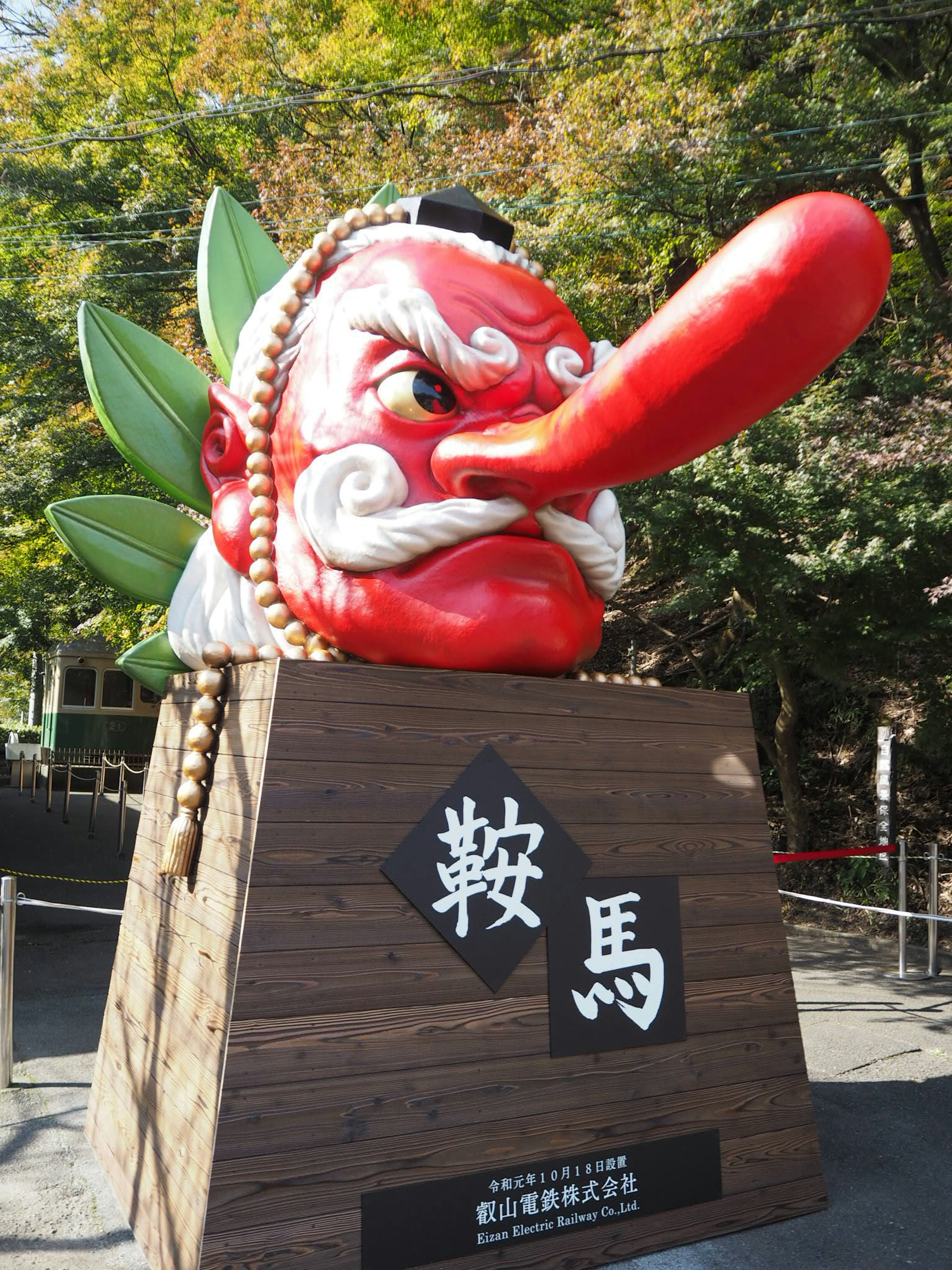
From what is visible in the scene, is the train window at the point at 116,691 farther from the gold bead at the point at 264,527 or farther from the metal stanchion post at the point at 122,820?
the gold bead at the point at 264,527

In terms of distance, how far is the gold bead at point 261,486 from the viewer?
3.22 meters

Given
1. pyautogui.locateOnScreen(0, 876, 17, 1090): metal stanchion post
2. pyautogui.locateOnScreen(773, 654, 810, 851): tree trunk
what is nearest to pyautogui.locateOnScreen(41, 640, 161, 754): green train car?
pyautogui.locateOnScreen(773, 654, 810, 851): tree trunk

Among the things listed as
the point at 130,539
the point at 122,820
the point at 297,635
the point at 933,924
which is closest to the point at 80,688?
the point at 122,820

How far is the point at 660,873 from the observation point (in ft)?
10.8

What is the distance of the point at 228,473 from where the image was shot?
354cm

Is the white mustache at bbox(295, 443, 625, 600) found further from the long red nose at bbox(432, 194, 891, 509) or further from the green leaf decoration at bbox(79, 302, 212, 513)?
the green leaf decoration at bbox(79, 302, 212, 513)

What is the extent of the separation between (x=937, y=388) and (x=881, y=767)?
9.18 feet

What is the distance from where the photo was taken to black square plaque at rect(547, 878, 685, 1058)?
303cm

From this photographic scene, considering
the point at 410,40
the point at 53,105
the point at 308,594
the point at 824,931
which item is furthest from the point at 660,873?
the point at 53,105

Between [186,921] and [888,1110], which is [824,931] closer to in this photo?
[888,1110]

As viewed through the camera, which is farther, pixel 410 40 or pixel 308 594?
pixel 410 40

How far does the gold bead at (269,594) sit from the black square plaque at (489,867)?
2.64 feet

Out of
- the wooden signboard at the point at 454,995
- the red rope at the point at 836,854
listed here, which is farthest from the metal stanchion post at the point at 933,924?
the wooden signboard at the point at 454,995

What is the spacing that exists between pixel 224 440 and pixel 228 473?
0.12 meters
